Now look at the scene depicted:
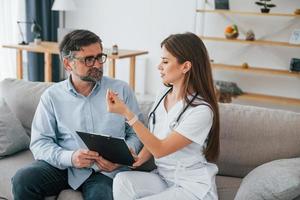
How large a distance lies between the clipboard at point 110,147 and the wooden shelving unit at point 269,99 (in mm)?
2869

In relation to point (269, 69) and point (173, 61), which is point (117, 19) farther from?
point (173, 61)

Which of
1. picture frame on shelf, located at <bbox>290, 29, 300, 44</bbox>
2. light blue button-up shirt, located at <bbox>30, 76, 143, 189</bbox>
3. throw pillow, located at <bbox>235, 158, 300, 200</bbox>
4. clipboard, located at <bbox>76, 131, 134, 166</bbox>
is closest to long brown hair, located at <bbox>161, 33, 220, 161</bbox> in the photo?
throw pillow, located at <bbox>235, 158, 300, 200</bbox>

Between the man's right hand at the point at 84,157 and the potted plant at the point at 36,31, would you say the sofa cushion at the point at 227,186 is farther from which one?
the potted plant at the point at 36,31

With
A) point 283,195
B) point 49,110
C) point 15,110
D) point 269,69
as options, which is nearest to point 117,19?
point 269,69

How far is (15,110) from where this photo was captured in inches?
88.2

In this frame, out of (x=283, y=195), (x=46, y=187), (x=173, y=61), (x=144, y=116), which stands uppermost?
(x=173, y=61)

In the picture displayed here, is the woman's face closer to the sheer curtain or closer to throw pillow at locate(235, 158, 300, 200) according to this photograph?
throw pillow at locate(235, 158, 300, 200)

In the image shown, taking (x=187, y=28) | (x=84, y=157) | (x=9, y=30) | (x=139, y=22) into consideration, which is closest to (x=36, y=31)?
(x=9, y=30)

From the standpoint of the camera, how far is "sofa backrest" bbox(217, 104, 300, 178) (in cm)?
187

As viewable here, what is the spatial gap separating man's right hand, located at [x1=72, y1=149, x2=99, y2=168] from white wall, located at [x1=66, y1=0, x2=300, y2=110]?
3.16 meters

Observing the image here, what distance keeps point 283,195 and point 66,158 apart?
0.92m

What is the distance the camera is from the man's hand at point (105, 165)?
1.72m

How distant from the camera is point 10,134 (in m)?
2.06

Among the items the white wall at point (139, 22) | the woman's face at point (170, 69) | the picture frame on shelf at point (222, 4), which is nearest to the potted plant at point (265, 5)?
the picture frame on shelf at point (222, 4)
